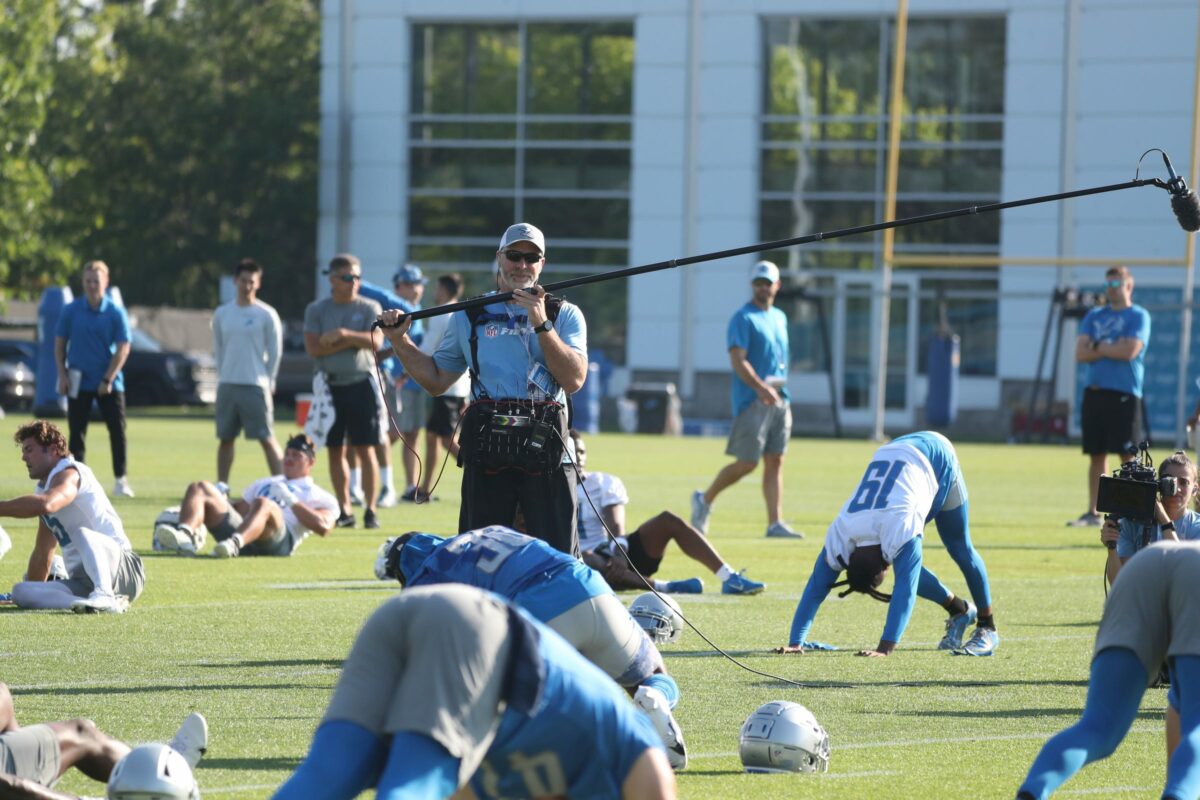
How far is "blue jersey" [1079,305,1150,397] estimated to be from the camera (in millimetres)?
16297

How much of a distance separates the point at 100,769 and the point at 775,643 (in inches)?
189

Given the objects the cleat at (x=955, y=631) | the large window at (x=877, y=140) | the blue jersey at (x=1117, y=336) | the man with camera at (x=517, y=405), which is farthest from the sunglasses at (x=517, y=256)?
the large window at (x=877, y=140)

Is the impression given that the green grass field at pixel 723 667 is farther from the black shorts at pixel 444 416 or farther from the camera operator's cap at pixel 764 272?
the camera operator's cap at pixel 764 272

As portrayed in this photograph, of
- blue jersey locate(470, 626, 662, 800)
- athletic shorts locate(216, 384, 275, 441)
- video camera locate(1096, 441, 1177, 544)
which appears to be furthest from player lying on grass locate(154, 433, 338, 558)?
blue jersey locate(470, 626, 662, 800)

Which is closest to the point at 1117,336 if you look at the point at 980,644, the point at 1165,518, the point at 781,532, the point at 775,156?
the point at 781,532

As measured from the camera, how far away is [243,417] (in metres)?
16.8

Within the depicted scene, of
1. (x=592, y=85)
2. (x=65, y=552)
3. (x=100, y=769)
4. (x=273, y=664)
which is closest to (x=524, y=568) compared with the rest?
(x=100, y=769)

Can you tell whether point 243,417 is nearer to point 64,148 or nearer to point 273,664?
point 273,664

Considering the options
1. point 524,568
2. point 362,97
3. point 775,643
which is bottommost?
point 775,643

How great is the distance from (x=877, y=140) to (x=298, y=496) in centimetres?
2669

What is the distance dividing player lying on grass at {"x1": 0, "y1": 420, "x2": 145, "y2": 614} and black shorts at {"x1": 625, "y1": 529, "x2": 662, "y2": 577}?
2787mm

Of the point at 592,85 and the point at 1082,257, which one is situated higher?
the point at 592,85

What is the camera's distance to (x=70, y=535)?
1007 centimetres

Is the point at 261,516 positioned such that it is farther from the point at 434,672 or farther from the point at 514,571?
the point at 434,672
